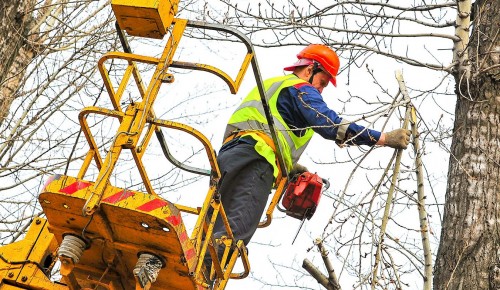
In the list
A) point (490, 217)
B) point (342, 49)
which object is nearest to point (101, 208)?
point (490, 217)

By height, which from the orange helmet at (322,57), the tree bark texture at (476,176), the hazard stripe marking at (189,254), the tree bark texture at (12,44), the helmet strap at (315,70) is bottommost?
the hazard stripe marking at (189,254)

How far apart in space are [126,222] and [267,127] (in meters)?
1.94

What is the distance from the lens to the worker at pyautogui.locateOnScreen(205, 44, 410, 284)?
20.1ft

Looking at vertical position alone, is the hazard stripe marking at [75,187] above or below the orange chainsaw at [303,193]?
below

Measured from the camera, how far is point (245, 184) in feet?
20.6

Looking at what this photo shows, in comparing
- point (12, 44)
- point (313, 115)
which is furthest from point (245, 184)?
A: point (12, 44)

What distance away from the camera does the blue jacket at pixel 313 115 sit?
20.0 feet

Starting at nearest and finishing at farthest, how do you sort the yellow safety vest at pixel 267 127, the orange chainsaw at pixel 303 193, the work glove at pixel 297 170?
the yellow safety vest at pixel 267 127
the orange chainsaw at pixel 303 193
the work glove at pixel 297 170

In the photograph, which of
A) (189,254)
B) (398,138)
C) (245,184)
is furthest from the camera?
(245,184)

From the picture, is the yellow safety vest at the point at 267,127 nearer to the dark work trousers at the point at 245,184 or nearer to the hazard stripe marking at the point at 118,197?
the dark work trousers at the point at 245,184

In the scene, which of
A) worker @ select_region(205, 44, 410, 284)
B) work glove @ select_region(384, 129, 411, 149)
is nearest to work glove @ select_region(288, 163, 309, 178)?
worker @ select_region(205, 44, 410, 284)

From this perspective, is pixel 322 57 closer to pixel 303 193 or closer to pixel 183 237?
pixel 303 193

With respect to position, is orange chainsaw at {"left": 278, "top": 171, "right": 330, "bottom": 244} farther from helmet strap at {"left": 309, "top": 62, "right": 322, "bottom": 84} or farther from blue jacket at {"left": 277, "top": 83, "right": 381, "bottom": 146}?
helmet strap at {"left": 309, "top": 62, "right": 322, "bottom": 84}

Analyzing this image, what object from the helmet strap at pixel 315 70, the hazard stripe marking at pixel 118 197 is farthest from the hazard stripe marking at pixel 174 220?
the helmet strap at pixel 315 70
